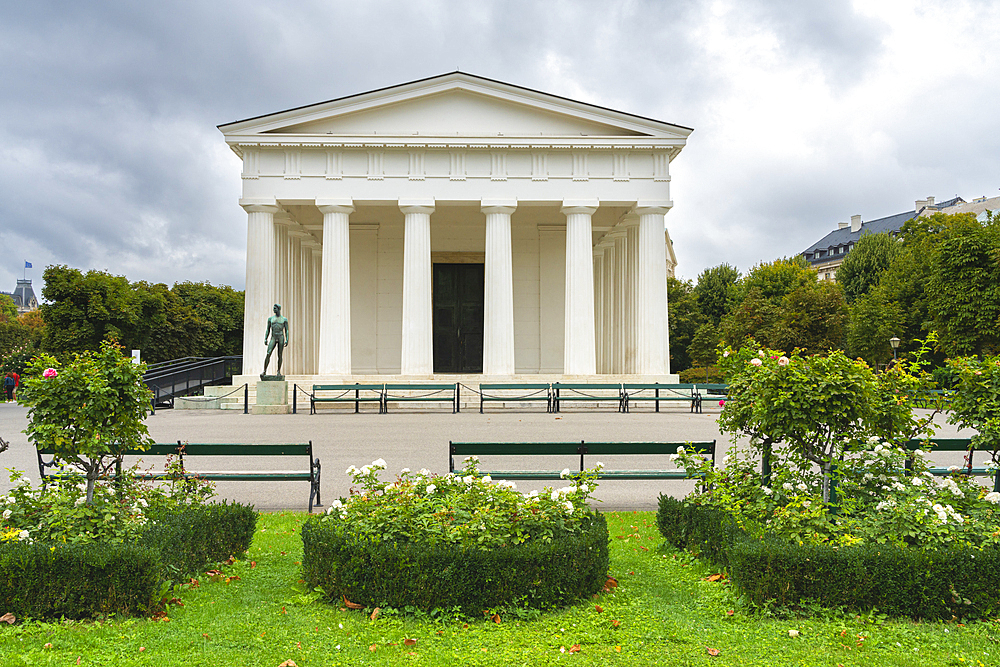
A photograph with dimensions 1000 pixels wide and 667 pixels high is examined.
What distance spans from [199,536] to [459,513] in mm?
2508

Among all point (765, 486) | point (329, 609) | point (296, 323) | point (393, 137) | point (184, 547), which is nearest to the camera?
point (329, 609)

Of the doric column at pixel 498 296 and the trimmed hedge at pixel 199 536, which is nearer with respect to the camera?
the trimmed hedge at pixel 199 536

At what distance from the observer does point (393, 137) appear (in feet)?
103

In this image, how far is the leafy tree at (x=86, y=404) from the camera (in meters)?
6.65

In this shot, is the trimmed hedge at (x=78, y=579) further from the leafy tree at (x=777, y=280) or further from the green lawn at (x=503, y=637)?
the leafy tree at (x=777, y=280)

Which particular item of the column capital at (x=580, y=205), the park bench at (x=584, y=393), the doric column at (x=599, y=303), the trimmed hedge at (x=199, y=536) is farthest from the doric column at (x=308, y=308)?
the trimmed hedge at (x=199, y=536)

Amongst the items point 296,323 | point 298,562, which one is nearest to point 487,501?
point 298,562

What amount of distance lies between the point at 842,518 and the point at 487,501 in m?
3.31

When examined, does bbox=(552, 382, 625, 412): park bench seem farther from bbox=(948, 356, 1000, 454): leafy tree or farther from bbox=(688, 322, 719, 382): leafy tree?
bbox=(688, 322, 719, 382): leafy tree

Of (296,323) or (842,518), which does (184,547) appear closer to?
(842,518)

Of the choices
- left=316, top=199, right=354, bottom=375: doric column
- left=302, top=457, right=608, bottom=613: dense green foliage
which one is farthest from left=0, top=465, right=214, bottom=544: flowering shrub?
left=316, top=199, right=354, bottom=375: doric column

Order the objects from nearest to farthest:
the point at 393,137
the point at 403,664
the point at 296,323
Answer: the point at 403,664
the point at 393,137
the point at 296,323

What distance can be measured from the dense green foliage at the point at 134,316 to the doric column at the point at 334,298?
17.1 metres

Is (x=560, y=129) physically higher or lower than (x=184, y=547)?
higher
